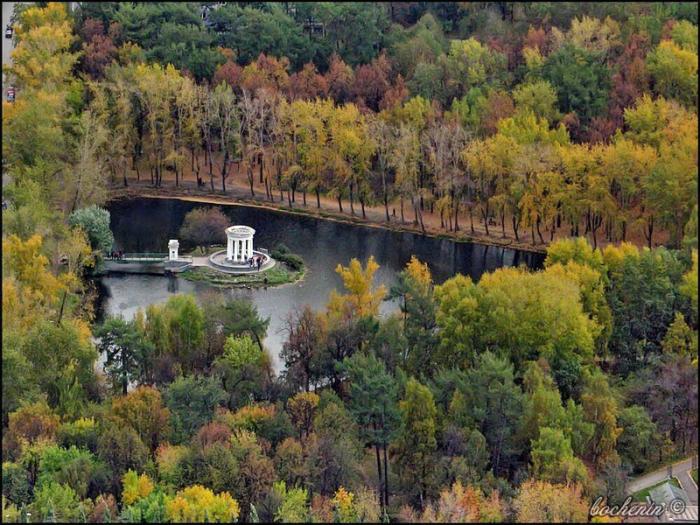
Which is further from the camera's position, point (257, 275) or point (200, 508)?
point (257, 275)

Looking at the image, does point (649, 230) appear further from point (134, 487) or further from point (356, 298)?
point (134, 487)

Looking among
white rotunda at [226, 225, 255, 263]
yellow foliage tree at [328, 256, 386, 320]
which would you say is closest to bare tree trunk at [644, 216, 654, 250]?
yellow foliage tree at [328, 256, 386, 320]

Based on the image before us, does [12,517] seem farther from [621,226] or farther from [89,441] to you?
[621,226]

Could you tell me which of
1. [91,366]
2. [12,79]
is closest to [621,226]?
[91,366]

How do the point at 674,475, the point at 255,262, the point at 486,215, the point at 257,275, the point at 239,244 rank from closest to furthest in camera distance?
the point at 674,475 < the point at 257,275 < the point at 255,262 < the point at 239,244 < the point at 486,215

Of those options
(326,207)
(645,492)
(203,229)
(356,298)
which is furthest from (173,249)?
(645,492)

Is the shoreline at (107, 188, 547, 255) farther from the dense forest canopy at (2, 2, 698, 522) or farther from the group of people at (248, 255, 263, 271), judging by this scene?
the group of people at (248, 255, 263, 271)
